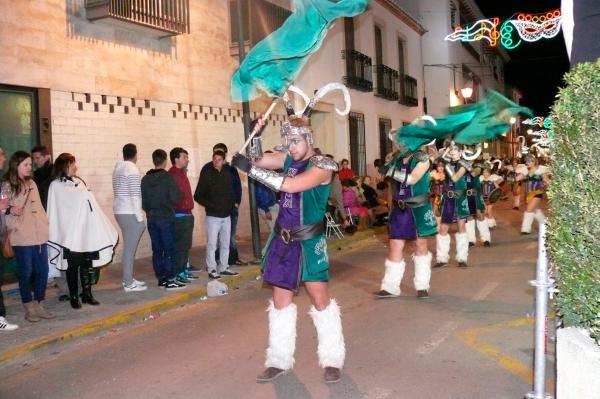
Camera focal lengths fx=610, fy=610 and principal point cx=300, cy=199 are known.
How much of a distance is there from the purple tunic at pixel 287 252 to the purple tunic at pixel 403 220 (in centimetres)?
305

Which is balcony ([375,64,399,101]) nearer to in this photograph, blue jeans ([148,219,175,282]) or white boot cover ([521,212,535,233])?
white boot cover ([521,212,535,233])

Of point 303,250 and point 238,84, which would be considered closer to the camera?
point 303,250

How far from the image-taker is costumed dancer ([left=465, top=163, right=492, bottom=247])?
1176 cm

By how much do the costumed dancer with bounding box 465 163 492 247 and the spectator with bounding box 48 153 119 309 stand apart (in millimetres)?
6821

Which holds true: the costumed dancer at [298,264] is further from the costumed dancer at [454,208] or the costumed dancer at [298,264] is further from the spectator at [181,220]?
the costumed dancer at [454,208]

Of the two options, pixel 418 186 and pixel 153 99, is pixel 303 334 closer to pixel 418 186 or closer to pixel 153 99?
pixel 418 186

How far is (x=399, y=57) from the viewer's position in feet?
83.5

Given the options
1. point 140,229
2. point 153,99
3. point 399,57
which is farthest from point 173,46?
point 399,57

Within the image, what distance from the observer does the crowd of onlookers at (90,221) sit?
6.77 meters

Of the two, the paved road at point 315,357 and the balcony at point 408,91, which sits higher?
the balcony at point 408,91

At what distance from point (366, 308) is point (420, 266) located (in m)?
0.99

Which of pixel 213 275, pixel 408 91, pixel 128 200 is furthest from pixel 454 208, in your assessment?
pixel 408 91

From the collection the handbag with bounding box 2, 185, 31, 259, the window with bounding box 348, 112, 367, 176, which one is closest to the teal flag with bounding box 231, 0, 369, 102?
the handbag with bounding box 2, 185, 31, 259

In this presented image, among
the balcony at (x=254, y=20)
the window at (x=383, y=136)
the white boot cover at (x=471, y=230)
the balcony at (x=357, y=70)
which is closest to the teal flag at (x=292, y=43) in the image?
the white boot cover at (x=471, y=230)
